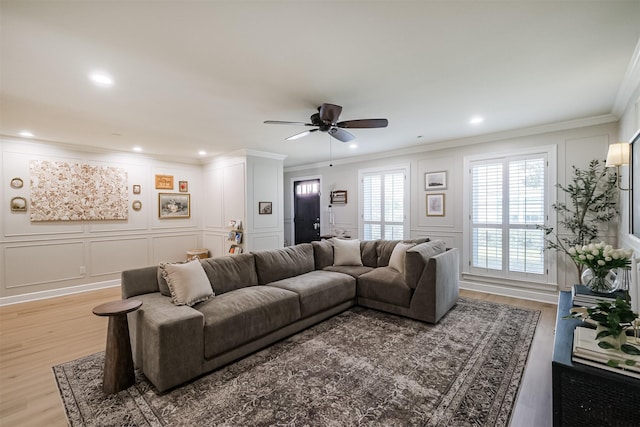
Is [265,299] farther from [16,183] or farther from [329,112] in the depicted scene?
[16,183]

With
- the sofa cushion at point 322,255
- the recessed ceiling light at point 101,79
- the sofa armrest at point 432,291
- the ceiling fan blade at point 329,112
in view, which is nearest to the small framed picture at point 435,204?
the sofa armrest at point 432,291

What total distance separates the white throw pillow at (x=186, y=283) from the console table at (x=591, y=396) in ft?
8.58

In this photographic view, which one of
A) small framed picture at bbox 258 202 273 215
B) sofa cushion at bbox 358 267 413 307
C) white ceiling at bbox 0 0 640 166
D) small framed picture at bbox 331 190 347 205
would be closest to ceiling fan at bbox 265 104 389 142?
white ceiling at bbox 0 0 640 166

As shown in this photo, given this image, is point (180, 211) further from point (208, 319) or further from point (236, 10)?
point (236, 10)

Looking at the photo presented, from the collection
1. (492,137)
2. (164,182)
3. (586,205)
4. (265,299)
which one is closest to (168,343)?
(265,299)

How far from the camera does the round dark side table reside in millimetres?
2094

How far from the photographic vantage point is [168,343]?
2.05m

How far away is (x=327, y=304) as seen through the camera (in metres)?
3.38

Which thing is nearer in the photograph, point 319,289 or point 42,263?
point 319,289

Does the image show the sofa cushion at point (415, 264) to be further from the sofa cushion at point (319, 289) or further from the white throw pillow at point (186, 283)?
the white throw pillow at point (186, 283)

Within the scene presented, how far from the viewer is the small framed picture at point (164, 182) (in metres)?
6.00

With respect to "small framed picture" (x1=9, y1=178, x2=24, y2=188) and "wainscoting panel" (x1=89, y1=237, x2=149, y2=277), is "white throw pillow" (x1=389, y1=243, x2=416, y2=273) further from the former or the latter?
"small framed picture" (x1=9, y1=178, x2=24, y2=188)

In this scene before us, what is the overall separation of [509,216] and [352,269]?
8.67 feet

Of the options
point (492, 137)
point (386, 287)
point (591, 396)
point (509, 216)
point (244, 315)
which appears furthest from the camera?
point (492, 137)
